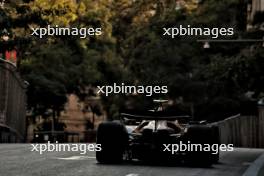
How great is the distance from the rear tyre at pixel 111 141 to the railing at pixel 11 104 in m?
11.8

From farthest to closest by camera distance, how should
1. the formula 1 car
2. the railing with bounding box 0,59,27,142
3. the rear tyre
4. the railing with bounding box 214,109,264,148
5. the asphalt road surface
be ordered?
the railing with bounding box 214,109,264,148
the railing with bounding box 0,59,27,142
the rear tyre
the formula 1 car
the asphalt road surface

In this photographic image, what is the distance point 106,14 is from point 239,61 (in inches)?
928

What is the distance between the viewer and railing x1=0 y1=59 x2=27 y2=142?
25688 millimetres

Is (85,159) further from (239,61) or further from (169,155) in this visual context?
(239,61)

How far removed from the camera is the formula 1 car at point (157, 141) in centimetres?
1368

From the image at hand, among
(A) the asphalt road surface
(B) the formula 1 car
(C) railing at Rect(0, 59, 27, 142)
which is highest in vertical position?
(C) railing at Rect(0, 59, 27, 142)

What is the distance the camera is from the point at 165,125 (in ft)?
46.2

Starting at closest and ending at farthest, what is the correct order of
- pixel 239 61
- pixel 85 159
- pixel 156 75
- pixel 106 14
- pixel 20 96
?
1. pixel 85 159
2. pixel 239 61
3. pixel 20 96
4. pixel 106 14
5. pixel 156 75

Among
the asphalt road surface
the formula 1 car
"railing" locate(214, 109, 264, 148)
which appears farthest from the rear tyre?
"railing" locate(214, 109, 264, 148)

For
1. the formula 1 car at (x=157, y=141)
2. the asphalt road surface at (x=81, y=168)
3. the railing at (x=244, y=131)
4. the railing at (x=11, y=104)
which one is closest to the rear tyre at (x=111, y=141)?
the formula 1 car at (x=157, y=141)

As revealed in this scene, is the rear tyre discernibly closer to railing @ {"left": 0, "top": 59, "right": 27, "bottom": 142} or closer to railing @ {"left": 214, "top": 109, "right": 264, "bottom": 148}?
railing @ {"left": 0, "top": 59, "right": 27, "bottom": 142}

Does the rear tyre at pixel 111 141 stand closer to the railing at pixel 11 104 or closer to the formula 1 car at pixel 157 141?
the formula 1 car at pixel 157 141

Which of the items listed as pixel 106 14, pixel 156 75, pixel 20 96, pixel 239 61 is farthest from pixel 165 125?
pixel 156 75

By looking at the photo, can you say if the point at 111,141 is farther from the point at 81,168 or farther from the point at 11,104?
the point at 11,104
